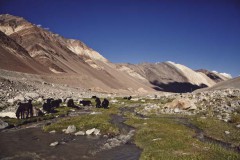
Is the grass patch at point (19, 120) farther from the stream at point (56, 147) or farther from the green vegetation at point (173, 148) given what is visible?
the green vegetation at point (173, 148)

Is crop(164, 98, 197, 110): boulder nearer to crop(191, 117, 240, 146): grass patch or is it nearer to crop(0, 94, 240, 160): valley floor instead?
crop(191, 117, 240, 146): grass patch

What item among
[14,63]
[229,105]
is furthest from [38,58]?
[229,105]

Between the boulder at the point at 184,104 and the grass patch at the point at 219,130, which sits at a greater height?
the boulder at the point at 184,104

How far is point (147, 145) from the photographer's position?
28.2 m

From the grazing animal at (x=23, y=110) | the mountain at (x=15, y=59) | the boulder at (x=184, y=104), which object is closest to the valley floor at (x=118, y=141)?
the grazing animal at (x=23, y=110)

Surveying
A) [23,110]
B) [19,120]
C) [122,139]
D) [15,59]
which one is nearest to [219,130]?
[122,139]

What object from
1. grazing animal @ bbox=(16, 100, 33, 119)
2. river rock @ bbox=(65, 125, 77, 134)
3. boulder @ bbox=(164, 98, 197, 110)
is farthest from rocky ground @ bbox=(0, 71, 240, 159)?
boulder @ bbox=(164, 98, 197, 110)

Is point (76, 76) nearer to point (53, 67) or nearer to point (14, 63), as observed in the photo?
point (53, 67)

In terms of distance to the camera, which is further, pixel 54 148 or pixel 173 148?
pixel 54 148

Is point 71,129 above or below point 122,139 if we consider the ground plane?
above

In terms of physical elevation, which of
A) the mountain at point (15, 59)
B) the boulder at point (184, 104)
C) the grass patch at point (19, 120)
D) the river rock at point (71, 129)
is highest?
the mountain at point (15, 59)

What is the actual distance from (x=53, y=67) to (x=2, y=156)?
16840 centimetres

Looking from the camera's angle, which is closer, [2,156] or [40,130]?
[2,156]

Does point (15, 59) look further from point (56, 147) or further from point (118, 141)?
point (56, 147)
